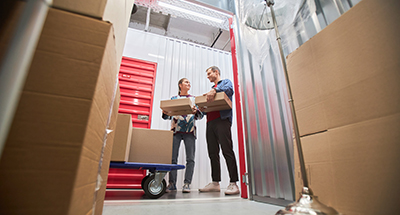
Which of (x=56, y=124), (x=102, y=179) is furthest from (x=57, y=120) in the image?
(x=102, y=179)

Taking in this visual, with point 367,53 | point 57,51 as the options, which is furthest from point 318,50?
point 57,51

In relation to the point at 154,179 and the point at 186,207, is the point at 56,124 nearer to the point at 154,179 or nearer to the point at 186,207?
the point at 186,207

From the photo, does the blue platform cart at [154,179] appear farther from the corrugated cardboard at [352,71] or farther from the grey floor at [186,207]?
the corrugated cardboard at [352,71]

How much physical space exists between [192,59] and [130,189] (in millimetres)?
2427

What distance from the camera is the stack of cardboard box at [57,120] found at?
1.08 feet

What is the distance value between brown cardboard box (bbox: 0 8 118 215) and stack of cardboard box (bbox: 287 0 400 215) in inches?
33.4

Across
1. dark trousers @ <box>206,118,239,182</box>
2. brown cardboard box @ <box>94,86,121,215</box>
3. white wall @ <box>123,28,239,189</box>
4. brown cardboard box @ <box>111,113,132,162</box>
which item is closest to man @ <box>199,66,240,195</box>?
dark trousers @ <box>206,118,239,182</box>

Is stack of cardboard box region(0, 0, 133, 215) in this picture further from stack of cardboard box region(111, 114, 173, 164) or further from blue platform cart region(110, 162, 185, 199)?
stack of cardboard box region(111, 114, 173, 164)

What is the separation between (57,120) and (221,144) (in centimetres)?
168

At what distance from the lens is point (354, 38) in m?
0.70

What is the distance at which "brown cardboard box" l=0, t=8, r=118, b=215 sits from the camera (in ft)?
1.08

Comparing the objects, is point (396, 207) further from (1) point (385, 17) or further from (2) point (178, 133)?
(2) point (178, 133)

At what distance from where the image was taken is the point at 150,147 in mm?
1946

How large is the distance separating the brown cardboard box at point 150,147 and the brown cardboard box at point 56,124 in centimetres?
152
